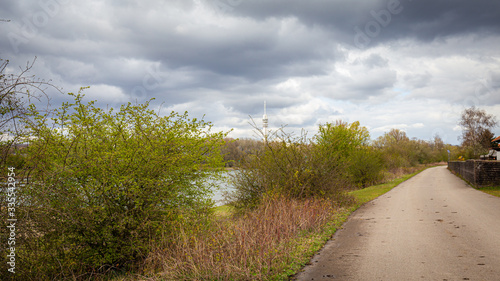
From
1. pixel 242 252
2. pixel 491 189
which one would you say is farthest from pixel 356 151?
pixel 242 252

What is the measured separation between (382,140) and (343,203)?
67230mm

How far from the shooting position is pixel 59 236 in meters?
7.09

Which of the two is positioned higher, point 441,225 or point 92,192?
point 92,192

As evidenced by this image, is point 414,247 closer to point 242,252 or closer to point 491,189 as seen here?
point 242,252

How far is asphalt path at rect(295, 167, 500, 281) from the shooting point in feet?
19.5

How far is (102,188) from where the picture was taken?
23.7 feet

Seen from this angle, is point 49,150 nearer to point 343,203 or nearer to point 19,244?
point 19,244

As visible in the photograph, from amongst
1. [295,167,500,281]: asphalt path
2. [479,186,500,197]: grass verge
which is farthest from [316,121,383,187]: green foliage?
[295,167,500,281]: asphalt path

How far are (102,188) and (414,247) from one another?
7000 millimetres

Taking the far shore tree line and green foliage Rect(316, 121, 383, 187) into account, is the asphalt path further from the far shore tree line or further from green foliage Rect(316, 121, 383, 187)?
green foliage Rect(316, 121, 383, 187)

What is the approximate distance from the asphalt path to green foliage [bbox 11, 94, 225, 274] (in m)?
3.82

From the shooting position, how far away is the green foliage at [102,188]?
22.7 feet

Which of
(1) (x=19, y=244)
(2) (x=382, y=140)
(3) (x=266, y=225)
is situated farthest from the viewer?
(2) (x=382, y=140)

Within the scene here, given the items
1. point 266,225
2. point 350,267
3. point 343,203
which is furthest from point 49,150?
point 343,203
